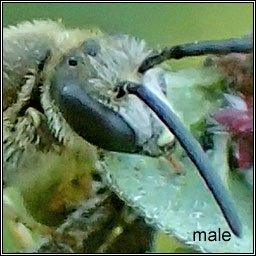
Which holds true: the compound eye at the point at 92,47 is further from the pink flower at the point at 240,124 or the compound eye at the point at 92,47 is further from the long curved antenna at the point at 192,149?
the pink flower at the point at 240,124

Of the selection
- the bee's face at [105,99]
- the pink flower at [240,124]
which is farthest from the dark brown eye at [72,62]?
the pink flower at [240,124]

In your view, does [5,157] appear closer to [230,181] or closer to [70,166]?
[70,166]

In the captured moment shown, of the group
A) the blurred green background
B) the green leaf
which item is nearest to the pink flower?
the green leaf

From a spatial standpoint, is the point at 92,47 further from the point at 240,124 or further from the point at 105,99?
the point at 240,124

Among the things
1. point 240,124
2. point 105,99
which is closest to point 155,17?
point 240,124

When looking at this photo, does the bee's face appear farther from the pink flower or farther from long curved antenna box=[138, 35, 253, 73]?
the pink flower

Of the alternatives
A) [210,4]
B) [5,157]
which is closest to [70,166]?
[5,157]
